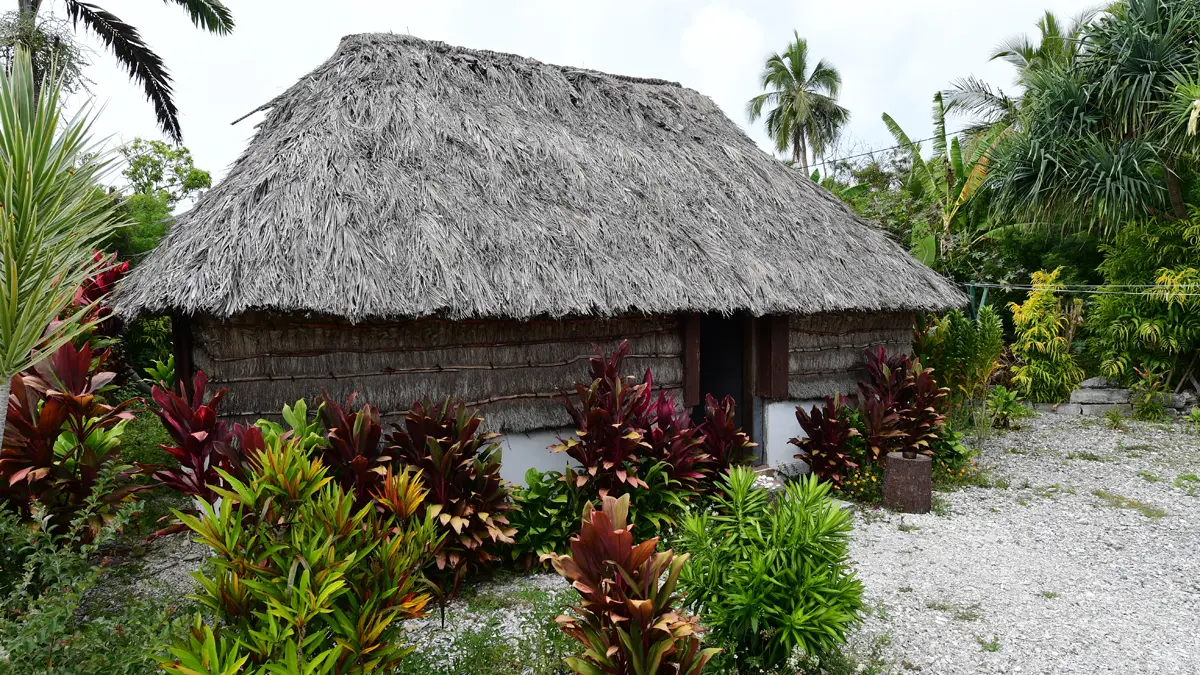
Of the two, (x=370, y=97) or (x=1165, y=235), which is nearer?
(x=370, y=97)

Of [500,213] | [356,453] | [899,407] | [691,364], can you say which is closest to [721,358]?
[691,364]

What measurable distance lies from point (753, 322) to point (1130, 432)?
237 inches

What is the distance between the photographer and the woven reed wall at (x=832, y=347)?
6.75m

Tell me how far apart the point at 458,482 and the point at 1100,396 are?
10.1 metres

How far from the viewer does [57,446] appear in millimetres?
4043

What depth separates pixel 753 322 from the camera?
6.66m

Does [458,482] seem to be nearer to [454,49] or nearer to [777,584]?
[777,584]

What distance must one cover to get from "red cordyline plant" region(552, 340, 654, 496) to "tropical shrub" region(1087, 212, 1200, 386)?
842 cm

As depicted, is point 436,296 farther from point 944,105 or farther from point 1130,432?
point 944,105

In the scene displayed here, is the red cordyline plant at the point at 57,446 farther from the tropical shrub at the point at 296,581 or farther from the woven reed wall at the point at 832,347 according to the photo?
the woven reed wall at the point at 832,347

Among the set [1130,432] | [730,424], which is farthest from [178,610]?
[1130,432]

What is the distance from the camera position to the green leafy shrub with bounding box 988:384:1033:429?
8.83 m

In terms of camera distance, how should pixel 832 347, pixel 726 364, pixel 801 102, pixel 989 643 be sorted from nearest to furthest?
pixel 989 643
pixel 832 347
pixel 726 364
pixel 801 102

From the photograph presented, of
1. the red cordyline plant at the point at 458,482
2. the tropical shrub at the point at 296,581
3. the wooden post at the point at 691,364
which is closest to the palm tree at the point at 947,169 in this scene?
the wooden post at the point at 691,364
